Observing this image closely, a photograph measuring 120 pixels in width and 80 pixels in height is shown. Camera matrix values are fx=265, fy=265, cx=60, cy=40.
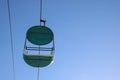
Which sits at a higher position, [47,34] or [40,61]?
[47,34]

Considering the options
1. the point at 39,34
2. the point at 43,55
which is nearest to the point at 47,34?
the point at 39,34

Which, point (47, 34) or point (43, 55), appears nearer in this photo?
point (43, 55)

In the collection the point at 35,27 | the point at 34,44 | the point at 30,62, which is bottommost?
the point at 30,62

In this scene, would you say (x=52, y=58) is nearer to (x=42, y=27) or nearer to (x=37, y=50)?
(x=37, y=50)

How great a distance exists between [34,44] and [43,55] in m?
0.60

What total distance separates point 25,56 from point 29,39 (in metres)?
0.61

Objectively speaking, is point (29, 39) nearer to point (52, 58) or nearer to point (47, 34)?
point (47, 34)

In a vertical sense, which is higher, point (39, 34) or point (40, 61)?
point (39, 34)

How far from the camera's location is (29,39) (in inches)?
268

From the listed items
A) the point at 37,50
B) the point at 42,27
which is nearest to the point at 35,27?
the point at 42,27

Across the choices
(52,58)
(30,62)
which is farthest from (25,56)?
(52,58)

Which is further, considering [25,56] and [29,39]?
[29,39]

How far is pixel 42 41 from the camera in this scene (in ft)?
22.0

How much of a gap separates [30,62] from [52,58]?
0.59m
